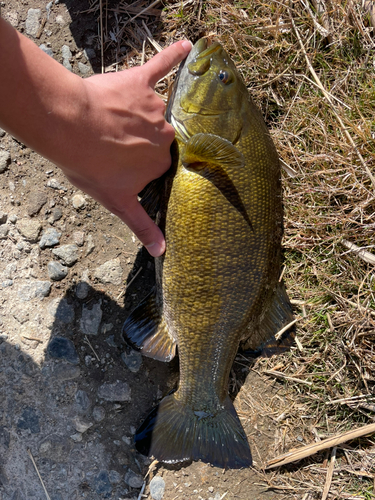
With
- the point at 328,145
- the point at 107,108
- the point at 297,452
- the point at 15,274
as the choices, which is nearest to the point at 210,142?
the point at 107,108

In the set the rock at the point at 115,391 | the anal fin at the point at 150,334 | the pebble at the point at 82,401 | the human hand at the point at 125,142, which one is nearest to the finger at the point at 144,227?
the human hand at the point at 125,142

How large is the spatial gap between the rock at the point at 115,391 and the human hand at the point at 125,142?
1.04 metres

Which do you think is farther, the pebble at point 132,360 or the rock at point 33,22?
the rock at point 33,22

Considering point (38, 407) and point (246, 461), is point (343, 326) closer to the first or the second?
point (246, 461)

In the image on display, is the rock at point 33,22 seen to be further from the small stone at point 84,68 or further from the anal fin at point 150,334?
the anal fin at point 150,334

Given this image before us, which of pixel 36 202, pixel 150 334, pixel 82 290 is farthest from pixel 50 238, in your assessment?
pixel 150 334

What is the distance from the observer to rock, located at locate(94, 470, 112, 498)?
105 inches

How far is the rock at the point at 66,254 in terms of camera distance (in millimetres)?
2781

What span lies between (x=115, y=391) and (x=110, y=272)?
0.83m

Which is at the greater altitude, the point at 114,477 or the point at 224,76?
the point at 224,76

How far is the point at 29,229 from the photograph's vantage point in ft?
9.16

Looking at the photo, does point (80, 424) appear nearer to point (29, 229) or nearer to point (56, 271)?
point (56, 271)

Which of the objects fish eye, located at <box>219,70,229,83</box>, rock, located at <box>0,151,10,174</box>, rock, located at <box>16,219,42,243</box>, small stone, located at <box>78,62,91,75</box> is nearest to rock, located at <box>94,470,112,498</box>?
rock, located at <box>16,219,42,243</box>

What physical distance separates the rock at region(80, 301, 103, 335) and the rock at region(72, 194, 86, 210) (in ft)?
2.36
